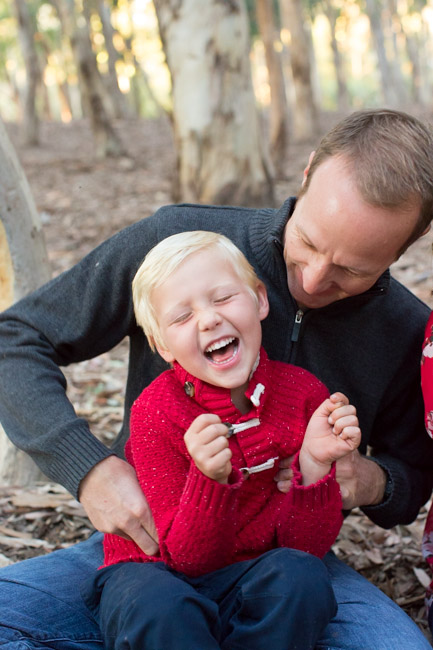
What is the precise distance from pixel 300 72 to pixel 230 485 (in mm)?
13842

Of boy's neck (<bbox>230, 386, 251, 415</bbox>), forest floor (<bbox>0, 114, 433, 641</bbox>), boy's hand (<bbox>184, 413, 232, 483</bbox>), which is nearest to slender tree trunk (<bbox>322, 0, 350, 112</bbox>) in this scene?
forest floor (<bbox>0, 114, 433, 641</bbox>)

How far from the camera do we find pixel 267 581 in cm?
203

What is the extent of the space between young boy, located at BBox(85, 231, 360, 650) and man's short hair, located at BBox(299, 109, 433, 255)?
1.56 ft

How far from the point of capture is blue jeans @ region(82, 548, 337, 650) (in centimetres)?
192

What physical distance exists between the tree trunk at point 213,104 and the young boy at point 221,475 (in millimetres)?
4474

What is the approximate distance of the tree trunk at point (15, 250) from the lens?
3572mm

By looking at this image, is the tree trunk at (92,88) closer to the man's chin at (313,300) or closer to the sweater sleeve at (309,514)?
the man's chin at (313,300)

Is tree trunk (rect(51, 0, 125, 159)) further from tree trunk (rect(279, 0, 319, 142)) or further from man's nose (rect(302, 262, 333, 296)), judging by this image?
man's nose (rect(302, 262, 333, 296))

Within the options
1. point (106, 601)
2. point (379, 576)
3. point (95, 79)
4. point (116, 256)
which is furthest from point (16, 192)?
point (95, 79)

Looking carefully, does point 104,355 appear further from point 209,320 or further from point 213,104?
point 209,320

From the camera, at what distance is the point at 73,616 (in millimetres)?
2277

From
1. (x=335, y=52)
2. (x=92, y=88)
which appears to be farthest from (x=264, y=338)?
(x=335, y=52)

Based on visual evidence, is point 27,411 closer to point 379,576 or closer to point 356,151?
point 356,151

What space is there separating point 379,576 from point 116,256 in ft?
6.40
